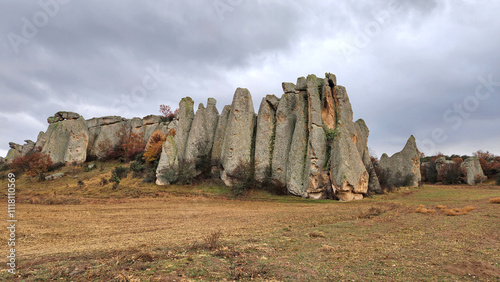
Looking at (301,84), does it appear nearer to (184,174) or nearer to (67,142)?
(184,174)

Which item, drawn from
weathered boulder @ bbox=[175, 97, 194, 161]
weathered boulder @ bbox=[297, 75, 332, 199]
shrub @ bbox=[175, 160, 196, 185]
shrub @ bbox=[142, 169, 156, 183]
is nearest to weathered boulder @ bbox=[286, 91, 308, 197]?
weathered boulder @ bbox=[297, 75, 332, 199]

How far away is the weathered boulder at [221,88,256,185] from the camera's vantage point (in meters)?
28.7

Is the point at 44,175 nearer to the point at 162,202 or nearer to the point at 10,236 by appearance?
the point at 162,202

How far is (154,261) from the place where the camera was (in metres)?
6.20

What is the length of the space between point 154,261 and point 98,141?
46136 mm

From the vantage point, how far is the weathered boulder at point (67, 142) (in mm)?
39375

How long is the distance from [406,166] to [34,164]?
5303cm

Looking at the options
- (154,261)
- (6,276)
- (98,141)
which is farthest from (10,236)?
(98,141)

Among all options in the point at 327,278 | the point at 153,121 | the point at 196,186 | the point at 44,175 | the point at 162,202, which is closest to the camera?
the point at 327,278

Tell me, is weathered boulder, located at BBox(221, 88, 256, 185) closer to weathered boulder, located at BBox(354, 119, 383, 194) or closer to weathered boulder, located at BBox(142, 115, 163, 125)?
weathered boulder, located at BBox(354, 119, 383, 194)

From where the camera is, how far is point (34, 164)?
35.5 metres

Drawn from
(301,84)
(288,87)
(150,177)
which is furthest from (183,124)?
(301,84)

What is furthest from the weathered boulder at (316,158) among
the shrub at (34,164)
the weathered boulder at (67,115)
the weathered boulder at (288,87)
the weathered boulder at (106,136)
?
the weathered boulder at (67,115)

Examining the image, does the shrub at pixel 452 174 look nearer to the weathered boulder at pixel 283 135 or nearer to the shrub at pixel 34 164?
the weathered boulder at pixel 283 135
